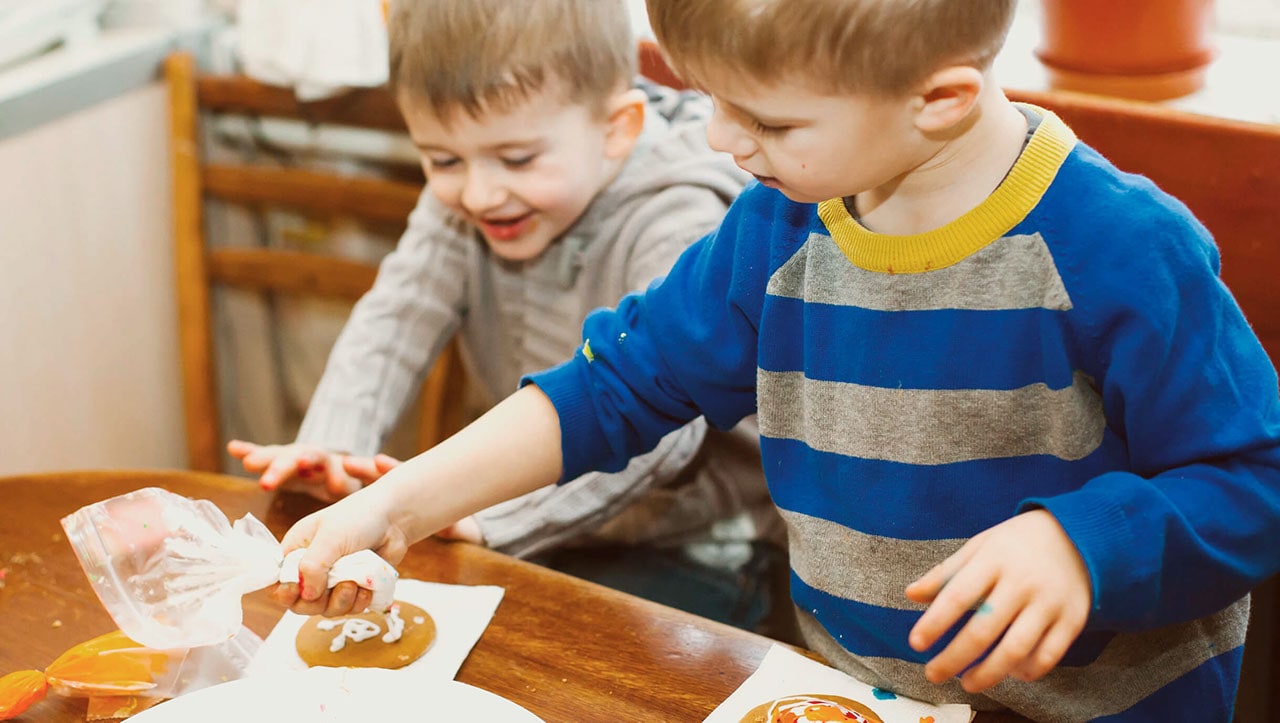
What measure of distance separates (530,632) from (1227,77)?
1.00m

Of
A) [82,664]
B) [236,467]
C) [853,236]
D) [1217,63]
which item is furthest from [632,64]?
[236,467]

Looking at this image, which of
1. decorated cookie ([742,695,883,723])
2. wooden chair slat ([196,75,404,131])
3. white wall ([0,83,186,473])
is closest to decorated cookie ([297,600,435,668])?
decorated cookie ([742,695,883,723])

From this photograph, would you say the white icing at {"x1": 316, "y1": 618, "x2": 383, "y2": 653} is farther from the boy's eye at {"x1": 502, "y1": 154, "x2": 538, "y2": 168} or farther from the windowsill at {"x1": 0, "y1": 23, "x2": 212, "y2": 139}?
the windowsill at {"x1": 0, "y1": 23, "x2": 212, "y2": 139}

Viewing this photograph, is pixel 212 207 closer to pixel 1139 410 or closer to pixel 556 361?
pixel 556 361

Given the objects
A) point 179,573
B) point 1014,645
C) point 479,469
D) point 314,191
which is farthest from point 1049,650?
point 314,191

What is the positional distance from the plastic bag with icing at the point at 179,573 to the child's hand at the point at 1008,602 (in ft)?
1.18

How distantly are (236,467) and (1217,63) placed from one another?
166cm

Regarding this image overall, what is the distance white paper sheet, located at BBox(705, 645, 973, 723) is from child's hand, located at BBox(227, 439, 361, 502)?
0.42 metres

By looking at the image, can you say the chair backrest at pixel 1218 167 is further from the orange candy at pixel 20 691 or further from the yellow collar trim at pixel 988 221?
the orange candy at pixel 20 691

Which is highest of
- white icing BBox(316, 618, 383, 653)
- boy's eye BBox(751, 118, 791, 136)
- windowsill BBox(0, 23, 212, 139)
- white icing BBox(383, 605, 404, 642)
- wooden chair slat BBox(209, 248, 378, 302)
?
boy's eye BBox(751, 118, 791, 136)

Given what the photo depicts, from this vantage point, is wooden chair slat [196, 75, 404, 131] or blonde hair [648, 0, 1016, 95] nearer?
blonde hair [648, 0, 1016, 95]

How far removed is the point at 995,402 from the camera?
0.73 m

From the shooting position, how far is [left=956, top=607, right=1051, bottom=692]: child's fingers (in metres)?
0.57

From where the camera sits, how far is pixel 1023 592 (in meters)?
0.58
